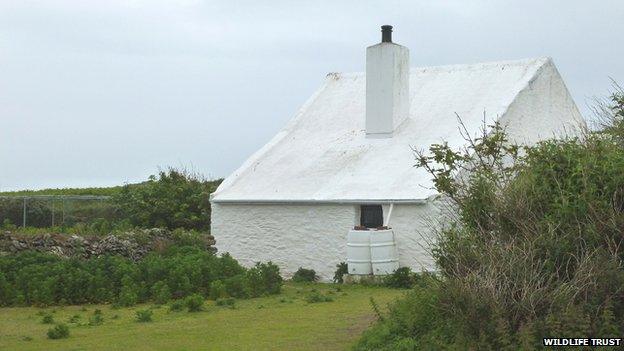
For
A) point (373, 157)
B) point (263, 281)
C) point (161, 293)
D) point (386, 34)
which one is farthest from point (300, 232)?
point (161, 293)

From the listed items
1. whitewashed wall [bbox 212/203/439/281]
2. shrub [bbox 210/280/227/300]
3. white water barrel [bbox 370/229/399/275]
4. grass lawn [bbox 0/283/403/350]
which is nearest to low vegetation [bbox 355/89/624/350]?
grass lawn [bbox 0/283/403/350]

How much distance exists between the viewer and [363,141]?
89.0ft

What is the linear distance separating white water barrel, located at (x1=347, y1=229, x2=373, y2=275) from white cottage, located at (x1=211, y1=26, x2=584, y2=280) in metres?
0.86

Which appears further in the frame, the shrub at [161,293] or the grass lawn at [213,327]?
the shrub at [161,293]

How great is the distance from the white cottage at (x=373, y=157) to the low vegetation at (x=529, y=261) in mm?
9612

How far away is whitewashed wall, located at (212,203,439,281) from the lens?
23.6 m

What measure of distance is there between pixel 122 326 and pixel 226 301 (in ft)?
10.9

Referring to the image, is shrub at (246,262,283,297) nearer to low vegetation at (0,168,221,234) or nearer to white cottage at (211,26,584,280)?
white cottage at (211,26,584,280)

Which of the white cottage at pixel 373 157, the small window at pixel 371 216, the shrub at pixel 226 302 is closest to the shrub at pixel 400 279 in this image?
the white cottage at pixel 373 157

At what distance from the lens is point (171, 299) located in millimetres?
19938

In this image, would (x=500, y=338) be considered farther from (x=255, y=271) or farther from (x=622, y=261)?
(x=255, y=271)

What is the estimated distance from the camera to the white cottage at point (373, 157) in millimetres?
24562

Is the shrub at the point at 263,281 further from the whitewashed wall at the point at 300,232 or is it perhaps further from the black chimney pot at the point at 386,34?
the black chimney pot at the point at 386,34

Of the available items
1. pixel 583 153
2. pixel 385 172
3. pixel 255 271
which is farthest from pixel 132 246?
pixel 583 153
